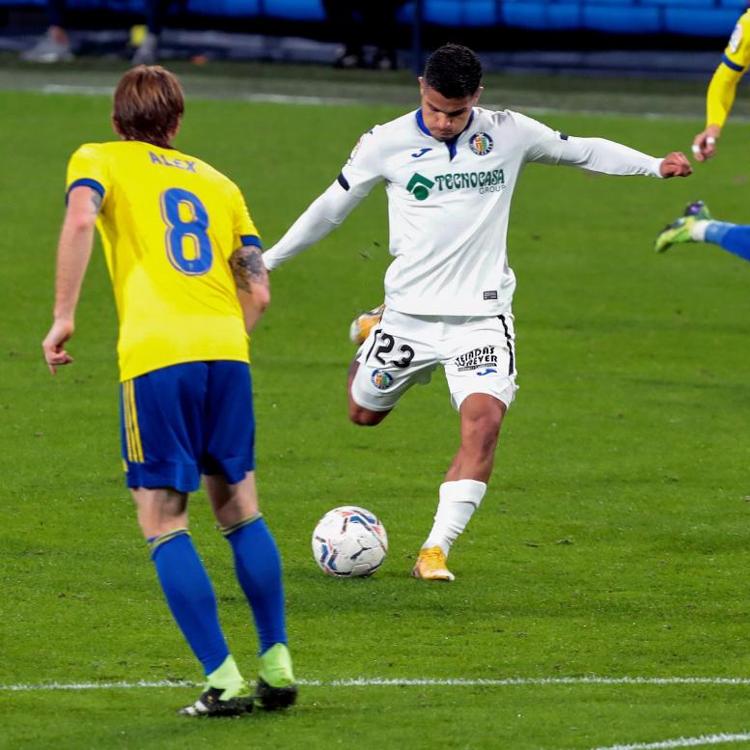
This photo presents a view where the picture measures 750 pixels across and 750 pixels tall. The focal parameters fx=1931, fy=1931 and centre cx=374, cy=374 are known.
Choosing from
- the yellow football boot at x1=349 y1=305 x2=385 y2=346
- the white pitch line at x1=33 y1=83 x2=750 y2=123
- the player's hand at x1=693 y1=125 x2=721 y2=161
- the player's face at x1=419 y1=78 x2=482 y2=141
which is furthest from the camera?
the white pitch line at x1=33 y1=83 x2=750 y2=123

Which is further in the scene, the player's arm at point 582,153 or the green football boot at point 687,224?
the green football boot at point 687,224

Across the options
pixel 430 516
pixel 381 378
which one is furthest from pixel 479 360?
pixel 430 516

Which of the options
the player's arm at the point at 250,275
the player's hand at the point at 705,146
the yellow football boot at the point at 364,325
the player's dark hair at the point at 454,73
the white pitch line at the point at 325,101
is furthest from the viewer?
the white pitch line at the point at 325,101

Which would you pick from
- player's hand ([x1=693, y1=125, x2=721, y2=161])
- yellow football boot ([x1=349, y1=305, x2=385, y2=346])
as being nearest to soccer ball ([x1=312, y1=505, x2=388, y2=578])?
yellow football boot ([x1=349, y1=305, x2=385, y2=346])

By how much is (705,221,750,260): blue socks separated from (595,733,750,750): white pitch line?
643 cm

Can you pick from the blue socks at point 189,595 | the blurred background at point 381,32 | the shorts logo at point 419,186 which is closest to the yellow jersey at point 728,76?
the shorts logo at point 419,186

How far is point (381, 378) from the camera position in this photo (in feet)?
26.5

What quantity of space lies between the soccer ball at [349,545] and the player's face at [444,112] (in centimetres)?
159

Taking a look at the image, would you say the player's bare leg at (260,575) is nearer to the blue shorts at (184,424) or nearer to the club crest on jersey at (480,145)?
the blue shorts at (184,424)

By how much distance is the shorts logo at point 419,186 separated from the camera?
7.90m

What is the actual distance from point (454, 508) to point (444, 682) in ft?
4.87

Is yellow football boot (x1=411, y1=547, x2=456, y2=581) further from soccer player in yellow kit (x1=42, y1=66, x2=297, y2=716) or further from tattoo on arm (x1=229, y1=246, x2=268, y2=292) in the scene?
tattoo on arm (x1=229, y1=246, x2=268, y2=292)

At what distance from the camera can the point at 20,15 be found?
1043 inches

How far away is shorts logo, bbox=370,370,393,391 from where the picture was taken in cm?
805
